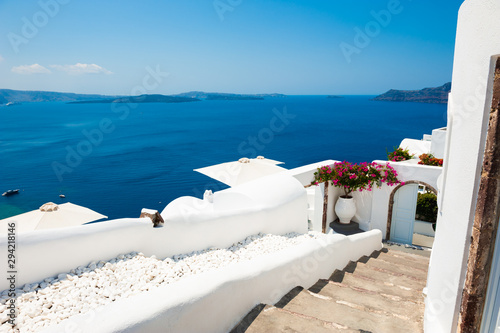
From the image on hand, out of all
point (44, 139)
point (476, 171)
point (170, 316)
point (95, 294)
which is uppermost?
point (476, 171)

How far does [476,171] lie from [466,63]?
0.89 m

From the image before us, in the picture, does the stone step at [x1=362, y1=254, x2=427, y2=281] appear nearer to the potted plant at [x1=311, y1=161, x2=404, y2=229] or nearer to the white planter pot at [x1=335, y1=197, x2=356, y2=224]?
the potted plant at [x1=311, y1=161, x2=404, y2=229]

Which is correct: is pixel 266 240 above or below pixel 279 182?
below

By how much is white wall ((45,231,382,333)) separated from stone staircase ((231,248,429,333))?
6.6 inches

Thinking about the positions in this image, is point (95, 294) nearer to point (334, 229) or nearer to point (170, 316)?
point (170, 316)

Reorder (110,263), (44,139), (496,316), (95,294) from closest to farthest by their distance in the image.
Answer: (496,316) → (95,294) → (110,263) → (44,139)

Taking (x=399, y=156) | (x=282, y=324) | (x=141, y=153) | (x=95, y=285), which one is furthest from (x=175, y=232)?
(x=141, y=153)

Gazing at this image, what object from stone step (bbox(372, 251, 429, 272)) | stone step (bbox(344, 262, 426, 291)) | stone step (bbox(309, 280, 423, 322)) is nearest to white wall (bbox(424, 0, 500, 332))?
stone step (bbox(309, 280, 423, 322))

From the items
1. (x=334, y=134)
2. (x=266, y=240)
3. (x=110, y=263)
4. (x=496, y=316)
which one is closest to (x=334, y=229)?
(x=266, y=240)

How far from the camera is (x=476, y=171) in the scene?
2.21 m

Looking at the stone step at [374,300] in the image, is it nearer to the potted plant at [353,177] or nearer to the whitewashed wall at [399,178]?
the potted plant at [353,177]

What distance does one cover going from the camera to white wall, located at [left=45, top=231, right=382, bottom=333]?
2361mm

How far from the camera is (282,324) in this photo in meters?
3.09

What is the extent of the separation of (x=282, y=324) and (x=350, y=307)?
1.05m
